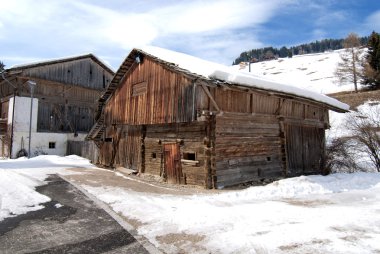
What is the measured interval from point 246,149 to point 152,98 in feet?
18.4

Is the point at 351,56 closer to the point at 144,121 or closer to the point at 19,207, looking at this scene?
the point at 144,121

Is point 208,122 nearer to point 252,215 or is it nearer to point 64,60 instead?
point 252,215

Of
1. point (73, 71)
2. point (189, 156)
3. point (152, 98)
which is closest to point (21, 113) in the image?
point (73, 71)

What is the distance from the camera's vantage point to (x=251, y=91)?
14141 millimetres

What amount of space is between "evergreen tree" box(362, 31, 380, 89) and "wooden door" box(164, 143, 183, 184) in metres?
37.7

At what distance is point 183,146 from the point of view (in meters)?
Result: 14.6

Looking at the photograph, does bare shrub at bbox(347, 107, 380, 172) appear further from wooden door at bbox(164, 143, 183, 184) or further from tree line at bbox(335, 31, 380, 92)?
tree line at bbox(335, 31, 380, 92)

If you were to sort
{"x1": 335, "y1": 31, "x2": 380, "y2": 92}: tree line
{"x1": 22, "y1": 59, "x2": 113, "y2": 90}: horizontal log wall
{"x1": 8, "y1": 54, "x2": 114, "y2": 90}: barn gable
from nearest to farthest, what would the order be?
{"x1": 8, "y1": 54, "x2": 114, "y2": 90}: barn gable < {"x1": 22, "y1": 59, "x2": 113, "y2": 90}: horizontal log wall < {"x1": 335, "y1": 31, "x2": 380, "y2": 92}: tree line

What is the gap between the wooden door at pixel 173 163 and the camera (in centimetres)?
1473

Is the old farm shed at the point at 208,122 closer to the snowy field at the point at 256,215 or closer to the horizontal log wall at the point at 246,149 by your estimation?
the horizontal log wall at the point at 246,149

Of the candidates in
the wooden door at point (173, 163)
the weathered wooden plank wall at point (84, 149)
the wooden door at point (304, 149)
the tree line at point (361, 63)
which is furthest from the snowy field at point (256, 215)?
the tree line at point (361, 63)

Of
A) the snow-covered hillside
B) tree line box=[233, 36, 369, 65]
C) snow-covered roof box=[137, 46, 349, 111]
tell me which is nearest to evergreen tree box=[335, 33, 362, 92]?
the snow-covered hillside

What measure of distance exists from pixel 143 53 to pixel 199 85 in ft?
17.4

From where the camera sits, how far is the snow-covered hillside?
57.2 meters
